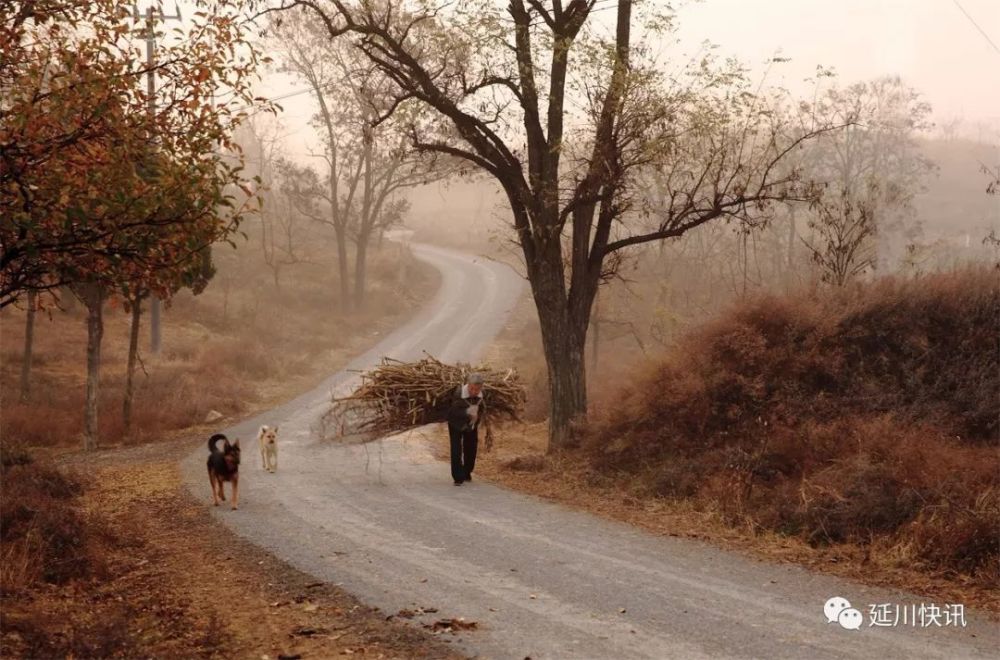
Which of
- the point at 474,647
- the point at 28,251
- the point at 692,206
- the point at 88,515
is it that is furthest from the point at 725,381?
the point at 28,251

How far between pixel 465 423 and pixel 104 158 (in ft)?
27.8

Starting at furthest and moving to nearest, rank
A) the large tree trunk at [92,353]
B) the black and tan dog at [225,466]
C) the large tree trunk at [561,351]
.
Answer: the large tree trunk at [92,353] < the large tree trunk at [561,351] < the black and tan dog at [225,466]

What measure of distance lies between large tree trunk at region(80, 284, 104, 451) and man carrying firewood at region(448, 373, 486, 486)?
891 centimetres

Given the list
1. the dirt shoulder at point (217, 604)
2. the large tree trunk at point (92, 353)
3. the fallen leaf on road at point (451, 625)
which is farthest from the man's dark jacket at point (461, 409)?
the large tree trunk at point (92, 353)

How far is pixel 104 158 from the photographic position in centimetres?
726

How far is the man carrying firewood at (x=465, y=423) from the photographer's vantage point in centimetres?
1470

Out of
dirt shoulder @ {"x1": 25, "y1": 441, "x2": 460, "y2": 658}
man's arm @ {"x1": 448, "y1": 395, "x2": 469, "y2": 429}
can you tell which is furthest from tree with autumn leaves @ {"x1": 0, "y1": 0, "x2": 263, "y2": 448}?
man's arm @ {"x1": 448, "y1": 395, "x2": 469, "y2": 429}

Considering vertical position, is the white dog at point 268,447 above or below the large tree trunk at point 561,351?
below

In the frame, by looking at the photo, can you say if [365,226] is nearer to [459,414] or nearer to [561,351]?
[561,351]

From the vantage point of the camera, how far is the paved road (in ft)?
23.8

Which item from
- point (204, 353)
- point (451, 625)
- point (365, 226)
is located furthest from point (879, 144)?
point (451, 625)

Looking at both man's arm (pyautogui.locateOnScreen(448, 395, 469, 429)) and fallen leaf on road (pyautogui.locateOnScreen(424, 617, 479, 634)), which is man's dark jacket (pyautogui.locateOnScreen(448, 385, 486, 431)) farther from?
fallen leaf on road (pyautogui.locateOnScreen(424, 617, 479, 634))

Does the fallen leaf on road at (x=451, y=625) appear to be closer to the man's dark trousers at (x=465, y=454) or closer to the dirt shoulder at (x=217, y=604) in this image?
the dirt shoulder at (x=217, y=604)

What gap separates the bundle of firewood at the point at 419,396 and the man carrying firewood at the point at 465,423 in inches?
24.6
